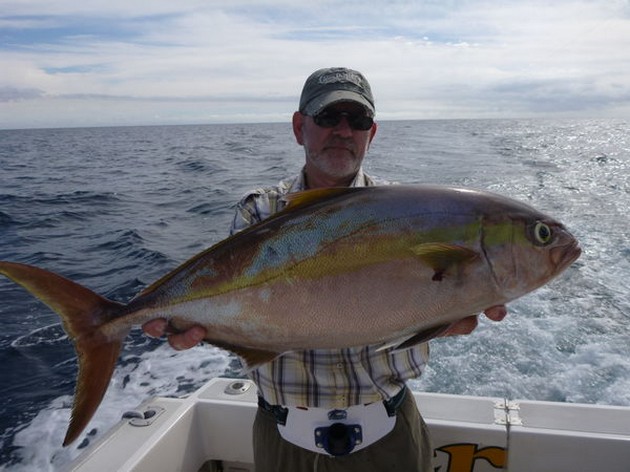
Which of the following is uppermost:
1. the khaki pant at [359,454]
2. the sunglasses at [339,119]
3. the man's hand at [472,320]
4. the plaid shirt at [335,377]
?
the sunglasses at [339,119]

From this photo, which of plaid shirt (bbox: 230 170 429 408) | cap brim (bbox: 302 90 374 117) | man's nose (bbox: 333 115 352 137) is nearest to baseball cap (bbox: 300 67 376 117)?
cap brim (bbox: 302 90 374 117)

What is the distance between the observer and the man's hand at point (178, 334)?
85.8 inches

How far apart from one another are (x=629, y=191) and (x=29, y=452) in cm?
1655

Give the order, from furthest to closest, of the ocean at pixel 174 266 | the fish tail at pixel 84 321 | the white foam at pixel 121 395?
1. the ocean at pixel 174 266
2. the white foam at pixel 121 395
3. the fish tail at pixel 84 321

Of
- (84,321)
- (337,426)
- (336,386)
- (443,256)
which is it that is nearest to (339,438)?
(337,426)

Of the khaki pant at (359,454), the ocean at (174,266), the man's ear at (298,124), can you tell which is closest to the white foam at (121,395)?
the ocean at (174,266)

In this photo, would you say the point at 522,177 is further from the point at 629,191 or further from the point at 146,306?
the point at 146,306

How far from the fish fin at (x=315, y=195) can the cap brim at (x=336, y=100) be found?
0.76 meters

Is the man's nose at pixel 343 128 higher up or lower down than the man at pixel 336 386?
higher up

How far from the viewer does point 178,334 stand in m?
2.20

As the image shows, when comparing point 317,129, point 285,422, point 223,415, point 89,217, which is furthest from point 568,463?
point 89,217

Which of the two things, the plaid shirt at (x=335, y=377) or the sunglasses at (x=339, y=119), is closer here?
Result: the plaid shirt at (x=335, y=377)

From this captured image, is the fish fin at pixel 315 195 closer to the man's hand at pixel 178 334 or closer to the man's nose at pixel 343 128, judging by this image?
the man's hand at pixel 178 334

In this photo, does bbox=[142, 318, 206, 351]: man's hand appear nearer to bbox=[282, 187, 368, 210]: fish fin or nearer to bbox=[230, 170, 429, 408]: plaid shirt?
bbox=[230, 170, 429, 408]: plaid shirt
